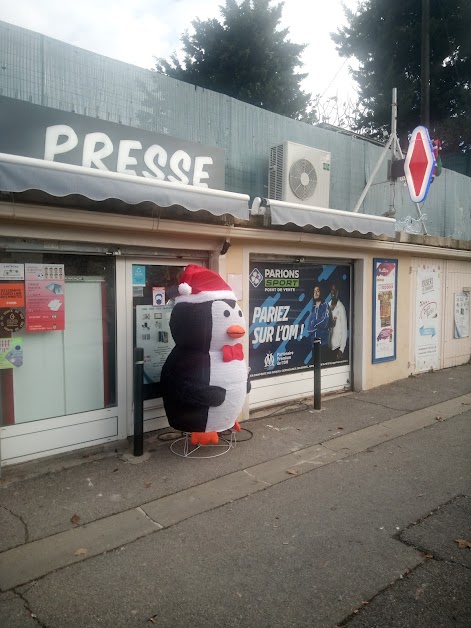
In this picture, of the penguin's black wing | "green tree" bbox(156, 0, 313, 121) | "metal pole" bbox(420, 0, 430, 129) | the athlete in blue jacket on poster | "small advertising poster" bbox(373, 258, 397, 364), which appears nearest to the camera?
the penguin's black wing

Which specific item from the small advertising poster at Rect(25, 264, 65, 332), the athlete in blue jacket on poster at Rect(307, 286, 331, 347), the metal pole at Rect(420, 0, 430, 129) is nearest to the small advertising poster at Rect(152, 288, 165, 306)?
the small advertising poster at Rect(25, 264, 65, 332)

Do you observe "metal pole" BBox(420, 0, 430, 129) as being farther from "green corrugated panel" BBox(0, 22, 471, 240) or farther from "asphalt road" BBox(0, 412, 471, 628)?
"asphalt road" BBox(0, 412, 471, 628)

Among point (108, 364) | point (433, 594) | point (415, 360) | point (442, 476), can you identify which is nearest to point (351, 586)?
point (433, 594)

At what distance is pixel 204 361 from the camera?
15.6 ft

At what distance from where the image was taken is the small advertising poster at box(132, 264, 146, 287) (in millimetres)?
5289

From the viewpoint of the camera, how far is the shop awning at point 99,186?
3648 mm

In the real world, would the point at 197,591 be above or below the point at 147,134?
below

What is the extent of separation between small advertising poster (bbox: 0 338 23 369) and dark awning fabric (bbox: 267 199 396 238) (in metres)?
3.08

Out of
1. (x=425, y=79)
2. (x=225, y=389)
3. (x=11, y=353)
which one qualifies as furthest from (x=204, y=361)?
(x=425, y=79)

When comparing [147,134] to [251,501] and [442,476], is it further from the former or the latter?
[442,476]

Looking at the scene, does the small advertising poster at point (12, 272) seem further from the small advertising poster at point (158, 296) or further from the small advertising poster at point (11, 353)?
the small advertising poster at point (158, 296)

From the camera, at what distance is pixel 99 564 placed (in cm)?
308

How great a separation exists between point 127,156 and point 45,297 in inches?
73.6

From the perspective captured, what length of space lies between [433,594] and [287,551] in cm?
95
